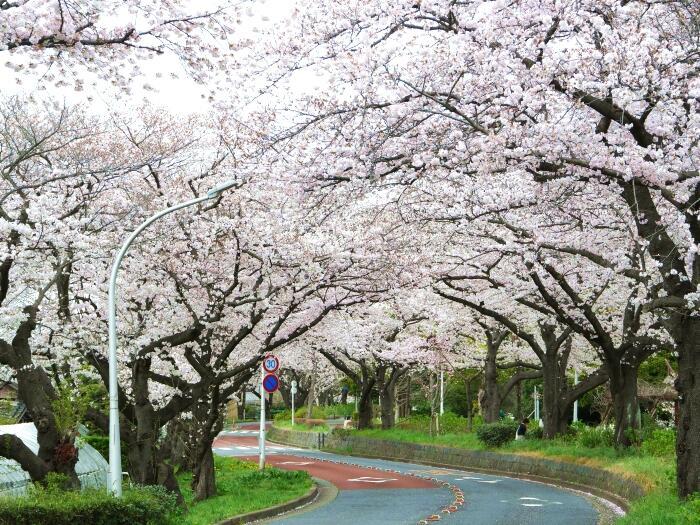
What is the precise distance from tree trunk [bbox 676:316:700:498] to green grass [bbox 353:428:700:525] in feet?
→ 1.28

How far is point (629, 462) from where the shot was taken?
19.6 metres

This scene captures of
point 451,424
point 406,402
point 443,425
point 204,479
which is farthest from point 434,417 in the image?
point 204,479

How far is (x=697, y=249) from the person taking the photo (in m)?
10.2

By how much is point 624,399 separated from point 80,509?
15.8 m

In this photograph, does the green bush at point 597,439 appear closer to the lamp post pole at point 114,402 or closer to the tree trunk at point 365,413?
the lamp post pole at point 114,402

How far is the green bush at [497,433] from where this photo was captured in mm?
29406

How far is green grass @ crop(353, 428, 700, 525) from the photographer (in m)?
10.5

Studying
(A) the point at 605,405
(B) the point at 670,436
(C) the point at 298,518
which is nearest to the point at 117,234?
(C) the point at 298,518

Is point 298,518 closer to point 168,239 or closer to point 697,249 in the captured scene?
point 168,239

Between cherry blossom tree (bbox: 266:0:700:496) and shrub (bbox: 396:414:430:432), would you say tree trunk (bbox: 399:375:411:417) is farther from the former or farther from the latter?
cherry blossom tree (bbox: 266:0:700:496)

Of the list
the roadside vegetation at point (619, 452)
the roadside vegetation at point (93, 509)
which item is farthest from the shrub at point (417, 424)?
the roadside vegetation at point (93, 509)

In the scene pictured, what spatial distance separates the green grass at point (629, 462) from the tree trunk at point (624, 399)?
1.79 feet

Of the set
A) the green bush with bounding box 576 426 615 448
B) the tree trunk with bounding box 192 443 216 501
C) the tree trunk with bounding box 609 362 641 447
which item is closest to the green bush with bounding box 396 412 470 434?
the green bush with bounding box 576 426 615 448

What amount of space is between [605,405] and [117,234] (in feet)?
87.4
